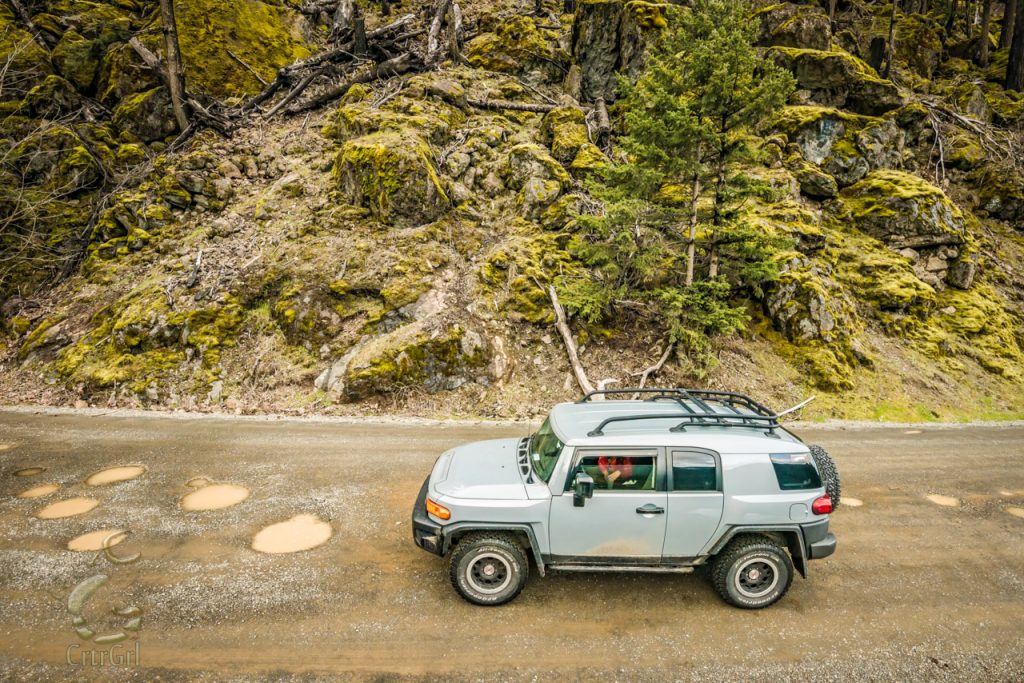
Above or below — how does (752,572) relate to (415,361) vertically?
below

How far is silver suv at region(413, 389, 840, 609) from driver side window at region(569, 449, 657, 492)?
0.03ft

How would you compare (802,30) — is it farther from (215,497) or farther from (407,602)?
(215,497)

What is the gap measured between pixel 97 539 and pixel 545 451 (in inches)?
228

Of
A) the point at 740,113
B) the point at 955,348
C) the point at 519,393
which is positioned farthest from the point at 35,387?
the point at 955,348

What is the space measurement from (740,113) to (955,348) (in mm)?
11170

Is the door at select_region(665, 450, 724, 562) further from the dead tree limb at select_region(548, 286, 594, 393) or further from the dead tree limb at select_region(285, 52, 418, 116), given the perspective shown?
the dead tree limb at select_region(285, 52, 418, 116)

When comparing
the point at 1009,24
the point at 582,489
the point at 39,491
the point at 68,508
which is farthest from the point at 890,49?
the point at 39,491

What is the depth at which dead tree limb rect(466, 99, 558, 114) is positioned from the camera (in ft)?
66.6

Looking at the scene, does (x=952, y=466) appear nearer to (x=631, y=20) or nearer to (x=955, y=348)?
(x=955, y=348)

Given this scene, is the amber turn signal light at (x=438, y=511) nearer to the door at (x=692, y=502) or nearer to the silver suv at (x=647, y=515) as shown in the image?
the silver suv at (x=647, y=515)

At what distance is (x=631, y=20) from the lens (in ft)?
64.4

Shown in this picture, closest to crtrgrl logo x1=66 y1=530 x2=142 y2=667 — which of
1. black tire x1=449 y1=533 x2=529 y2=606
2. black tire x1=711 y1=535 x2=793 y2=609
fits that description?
black tire x1=449 y1=533 x2=529 y2=606

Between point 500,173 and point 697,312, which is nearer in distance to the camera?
point 697,312

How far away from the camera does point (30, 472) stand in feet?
24.4
